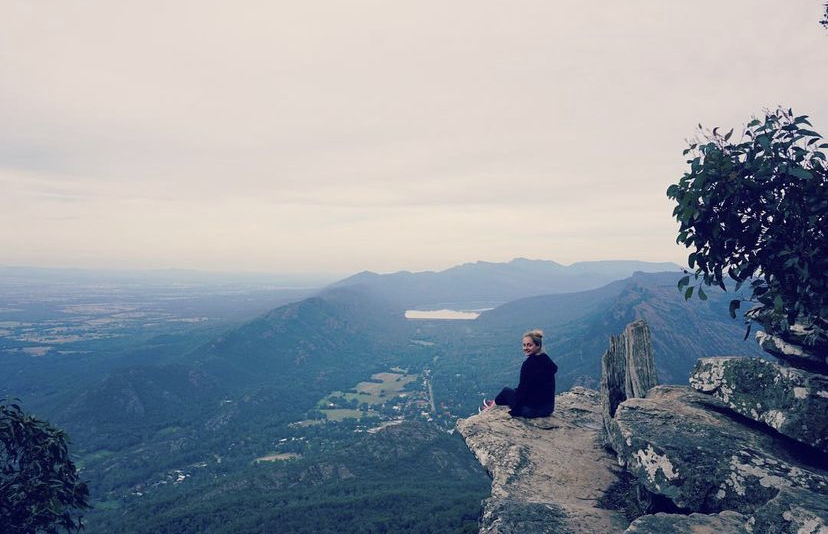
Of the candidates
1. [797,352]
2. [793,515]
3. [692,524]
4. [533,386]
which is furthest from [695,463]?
[533,386]

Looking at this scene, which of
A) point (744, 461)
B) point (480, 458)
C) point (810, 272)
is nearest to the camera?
point (810, 272)

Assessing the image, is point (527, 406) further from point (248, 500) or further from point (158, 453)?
point (158, 453)

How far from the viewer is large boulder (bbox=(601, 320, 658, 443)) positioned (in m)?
20.1

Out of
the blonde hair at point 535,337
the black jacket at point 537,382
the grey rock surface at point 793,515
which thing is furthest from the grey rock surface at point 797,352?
the blonde hair at point 535,337

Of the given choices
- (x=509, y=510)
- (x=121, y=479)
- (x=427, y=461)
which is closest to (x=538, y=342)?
(x=509, y=510)

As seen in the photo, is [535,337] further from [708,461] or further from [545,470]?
[708,461]

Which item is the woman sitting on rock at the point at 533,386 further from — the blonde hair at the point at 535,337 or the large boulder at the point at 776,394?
the large boulder at the point at 776,394

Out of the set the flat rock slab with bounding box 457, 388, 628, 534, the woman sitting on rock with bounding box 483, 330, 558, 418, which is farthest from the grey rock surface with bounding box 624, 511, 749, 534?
the woman sitting on rock with bounding box 483, 330, 558, 418

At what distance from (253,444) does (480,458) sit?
203 meters

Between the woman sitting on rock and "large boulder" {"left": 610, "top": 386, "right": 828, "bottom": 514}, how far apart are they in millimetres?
3875

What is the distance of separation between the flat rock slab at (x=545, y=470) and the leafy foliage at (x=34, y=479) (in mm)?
20551

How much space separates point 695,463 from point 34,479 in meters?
29.0

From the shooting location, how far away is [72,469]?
78.3 ft

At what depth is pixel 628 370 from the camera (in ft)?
67.5
